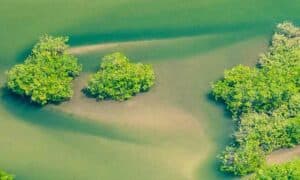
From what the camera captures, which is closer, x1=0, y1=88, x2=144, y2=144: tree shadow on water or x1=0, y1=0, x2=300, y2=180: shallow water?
x1=0, y1=0, x2=300, y2=180: shallow water

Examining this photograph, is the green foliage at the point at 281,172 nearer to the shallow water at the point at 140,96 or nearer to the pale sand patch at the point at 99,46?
the shallow water at the point at 140,96

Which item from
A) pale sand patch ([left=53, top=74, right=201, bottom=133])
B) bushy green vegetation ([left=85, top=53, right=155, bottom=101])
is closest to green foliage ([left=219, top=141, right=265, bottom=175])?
pale sand patch ([left=53, top=74, right=201, bottom=133])

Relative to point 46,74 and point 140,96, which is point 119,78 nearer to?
point 140,96

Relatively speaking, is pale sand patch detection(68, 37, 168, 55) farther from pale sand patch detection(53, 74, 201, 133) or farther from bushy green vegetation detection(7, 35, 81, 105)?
pale sand patch detection(53, 74, 201, 133)

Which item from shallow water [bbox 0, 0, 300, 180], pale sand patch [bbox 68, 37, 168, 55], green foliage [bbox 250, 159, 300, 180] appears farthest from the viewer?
pale sand patch [bbox 68, 37, 168, 55]

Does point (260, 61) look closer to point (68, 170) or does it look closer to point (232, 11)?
point (232, 11)
